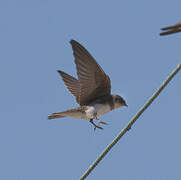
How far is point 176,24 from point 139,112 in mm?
690

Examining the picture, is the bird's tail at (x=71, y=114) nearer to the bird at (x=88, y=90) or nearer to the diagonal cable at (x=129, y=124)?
the bird at (x=88, y=90)

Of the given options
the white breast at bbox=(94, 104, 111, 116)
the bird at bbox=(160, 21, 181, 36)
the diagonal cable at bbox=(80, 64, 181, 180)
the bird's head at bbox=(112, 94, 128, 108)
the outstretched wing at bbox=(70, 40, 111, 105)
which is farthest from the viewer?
the bird's head at bbox=(112, 94, 128, 108)

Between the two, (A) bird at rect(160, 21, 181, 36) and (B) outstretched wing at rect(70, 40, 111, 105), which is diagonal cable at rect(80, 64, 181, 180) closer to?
(A) bird at rect(160, 21, 181, 36)

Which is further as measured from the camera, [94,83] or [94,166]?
[94,83]

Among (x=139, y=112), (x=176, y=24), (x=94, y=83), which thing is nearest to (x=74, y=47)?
(x=94, y=83)

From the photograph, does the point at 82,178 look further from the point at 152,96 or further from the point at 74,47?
the point at 74,47

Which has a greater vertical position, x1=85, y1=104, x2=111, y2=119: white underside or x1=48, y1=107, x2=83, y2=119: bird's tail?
x1=48, y1=107, x2=83, y2=119: bird's tail

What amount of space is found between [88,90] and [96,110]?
31 cm

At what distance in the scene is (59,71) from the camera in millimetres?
6527

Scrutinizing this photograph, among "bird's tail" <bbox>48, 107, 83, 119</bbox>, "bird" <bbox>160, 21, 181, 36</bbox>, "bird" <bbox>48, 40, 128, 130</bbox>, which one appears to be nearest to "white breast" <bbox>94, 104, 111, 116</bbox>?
"bird" <bbox>48, 40, 128, 130</bbox>

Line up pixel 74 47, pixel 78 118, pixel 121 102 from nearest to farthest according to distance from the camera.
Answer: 1. pixel 74 47
2. pixel 78 118
3. pixel 121 102

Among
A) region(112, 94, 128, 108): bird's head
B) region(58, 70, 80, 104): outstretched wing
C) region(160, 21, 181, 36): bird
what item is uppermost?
region(160, 21, 181, 36): bird

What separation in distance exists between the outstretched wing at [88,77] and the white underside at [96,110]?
218mm

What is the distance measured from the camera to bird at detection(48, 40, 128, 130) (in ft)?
17.6
